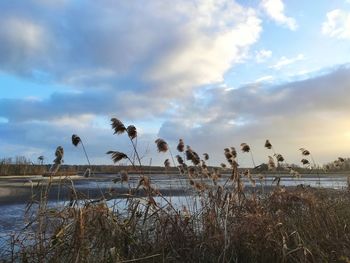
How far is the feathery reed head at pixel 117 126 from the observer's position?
221 inches

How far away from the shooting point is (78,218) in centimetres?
522

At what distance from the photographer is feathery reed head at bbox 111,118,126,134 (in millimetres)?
5605

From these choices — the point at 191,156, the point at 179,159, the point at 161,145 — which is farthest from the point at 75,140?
the point at 179,159

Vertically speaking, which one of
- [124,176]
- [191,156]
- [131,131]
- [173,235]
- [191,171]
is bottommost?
[173,235]

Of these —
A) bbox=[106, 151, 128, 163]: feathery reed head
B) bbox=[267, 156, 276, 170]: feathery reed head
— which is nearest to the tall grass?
bbox=[106, 151, 128, 163]: feathery reed head

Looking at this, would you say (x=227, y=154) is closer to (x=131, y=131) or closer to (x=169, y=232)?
(x=169, y=232)

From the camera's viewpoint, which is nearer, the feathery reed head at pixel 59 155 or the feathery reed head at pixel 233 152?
the feathery reed head at pixel 59 155

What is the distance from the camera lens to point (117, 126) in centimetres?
561

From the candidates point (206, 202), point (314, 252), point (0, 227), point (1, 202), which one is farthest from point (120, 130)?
point (1, 202)

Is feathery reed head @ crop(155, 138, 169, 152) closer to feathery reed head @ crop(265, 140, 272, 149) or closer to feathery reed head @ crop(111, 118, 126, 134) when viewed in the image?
feathery reed head @ crop(111, 118, 126, 134)

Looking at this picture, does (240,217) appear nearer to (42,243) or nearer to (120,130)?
(120,130)

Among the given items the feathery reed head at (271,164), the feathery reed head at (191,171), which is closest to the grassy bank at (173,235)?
the feathery reed head at (191,171)

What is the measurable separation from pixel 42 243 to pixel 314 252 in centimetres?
310

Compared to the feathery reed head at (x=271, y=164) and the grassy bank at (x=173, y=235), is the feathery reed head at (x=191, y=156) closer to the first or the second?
the grassy bank at (x=173, y=235)
